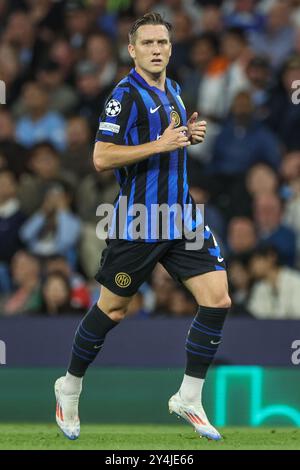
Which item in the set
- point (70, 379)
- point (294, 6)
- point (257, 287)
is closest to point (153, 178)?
point (70, 379)

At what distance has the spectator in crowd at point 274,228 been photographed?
415 inches

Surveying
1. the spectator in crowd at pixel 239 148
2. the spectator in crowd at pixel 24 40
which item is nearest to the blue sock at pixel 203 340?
the spectator in crowd at pixel 239 148

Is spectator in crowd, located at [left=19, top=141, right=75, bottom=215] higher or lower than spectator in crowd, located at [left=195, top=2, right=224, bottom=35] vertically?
lower

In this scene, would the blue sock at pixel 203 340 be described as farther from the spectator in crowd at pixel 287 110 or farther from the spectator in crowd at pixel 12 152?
the spectator in crowd at pixel 12 152

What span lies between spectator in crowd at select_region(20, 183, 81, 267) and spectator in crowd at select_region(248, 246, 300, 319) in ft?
5.87

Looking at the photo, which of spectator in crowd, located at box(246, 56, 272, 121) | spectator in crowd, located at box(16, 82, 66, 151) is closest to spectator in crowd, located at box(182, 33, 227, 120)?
spectator in crowd, located at box(246, 56, 272, 121)

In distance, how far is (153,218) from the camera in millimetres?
6812

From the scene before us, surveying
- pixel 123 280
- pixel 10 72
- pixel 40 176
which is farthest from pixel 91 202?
pixel 123 280

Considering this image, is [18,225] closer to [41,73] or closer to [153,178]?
[41,73]

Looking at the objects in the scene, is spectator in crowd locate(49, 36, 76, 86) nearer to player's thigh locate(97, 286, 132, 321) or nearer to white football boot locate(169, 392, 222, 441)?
player's thigh locate(97, 286, 132, 321)

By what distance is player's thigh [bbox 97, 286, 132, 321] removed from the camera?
22.6 feet

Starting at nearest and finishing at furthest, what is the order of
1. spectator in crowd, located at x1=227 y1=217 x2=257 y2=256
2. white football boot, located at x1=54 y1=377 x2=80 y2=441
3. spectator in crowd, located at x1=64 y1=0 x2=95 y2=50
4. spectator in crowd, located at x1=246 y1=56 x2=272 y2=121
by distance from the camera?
white football boot, located at x1=54 y1=377 x2=80 y2=441 < spectator in crowd, located at x1=227 y1=217 x2=257 y2=256 < spectator in crowd, located at x1=246 y1=56 x2=272 y2=121 < spectator in crowd, located at x1=64 y1=0 x2=95 y2=50

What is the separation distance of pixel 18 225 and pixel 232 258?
6.76 feet

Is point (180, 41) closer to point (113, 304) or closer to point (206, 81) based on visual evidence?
point (206, 81)
